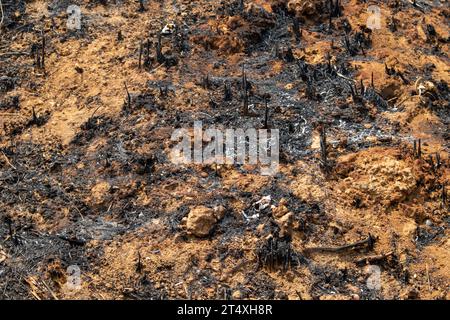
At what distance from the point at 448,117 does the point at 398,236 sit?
170 centimetres

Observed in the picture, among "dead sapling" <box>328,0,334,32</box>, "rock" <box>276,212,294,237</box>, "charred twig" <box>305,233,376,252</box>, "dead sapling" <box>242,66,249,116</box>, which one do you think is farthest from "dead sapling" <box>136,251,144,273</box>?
"dead sapling" <box>328,0,334,32</box>

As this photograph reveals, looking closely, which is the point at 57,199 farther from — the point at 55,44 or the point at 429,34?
the point at 429,34

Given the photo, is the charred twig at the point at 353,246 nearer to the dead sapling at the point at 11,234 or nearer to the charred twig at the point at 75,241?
the charred twig at the point at 75,241

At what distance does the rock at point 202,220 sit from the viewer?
502cm

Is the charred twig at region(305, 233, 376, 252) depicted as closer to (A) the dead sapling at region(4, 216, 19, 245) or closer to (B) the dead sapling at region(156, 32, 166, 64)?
(A) the dead sapling at region(4, 216, 19, 245)

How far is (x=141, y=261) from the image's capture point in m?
4.85

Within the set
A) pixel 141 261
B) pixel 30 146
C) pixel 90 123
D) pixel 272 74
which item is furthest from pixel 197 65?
pixel 141 261

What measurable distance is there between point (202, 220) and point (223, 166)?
0.66 metres

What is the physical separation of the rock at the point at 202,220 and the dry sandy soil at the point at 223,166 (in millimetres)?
11

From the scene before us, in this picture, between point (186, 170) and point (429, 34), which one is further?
point (429, 34)

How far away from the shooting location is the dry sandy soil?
15.8 feet

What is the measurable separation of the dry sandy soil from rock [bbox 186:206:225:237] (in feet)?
0.04

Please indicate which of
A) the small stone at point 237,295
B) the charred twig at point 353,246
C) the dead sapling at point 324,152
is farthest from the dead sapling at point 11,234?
the dead sapling at point 324,152

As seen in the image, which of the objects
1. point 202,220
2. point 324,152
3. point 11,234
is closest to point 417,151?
point 324,152
